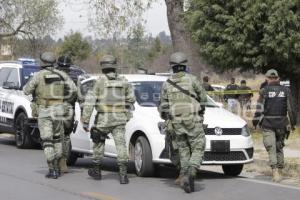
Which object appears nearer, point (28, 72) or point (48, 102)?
point (48, 102)

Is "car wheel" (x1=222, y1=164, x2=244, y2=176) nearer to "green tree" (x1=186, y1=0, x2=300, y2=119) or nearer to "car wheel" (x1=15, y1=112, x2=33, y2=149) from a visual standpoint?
"car wheel" (x1=15, y1=112, x2=33, y2=149)

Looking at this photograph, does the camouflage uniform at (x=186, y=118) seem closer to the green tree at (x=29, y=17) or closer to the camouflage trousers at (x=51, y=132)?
the camouflage trousers at (x=51, y=132)

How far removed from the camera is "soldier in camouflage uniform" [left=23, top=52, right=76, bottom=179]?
10.6m

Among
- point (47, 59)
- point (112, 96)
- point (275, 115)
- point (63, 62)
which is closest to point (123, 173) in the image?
point (112, 96)

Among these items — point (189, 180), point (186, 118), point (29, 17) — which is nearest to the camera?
point (189, 180)

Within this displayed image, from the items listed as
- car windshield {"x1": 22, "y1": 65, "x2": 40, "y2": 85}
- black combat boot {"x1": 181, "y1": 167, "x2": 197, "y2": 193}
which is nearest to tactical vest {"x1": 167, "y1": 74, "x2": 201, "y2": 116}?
black combat boot {"x1": 181, "y1": 167, "x2": 197, "y2": 193}

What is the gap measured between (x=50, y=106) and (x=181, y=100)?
7.69ft

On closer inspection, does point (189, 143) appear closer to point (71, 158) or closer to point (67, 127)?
point (67, 127)

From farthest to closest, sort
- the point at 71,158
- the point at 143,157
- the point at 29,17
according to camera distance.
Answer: the point at 29,17, the point at 71,158, the point at 143,157

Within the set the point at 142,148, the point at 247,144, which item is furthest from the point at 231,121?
the point at 142,148

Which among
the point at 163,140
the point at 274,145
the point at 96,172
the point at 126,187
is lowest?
the point at 126,187

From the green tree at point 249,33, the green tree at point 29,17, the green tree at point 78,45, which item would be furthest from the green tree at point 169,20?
the green tree at point 78,45

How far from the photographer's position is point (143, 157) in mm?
10422

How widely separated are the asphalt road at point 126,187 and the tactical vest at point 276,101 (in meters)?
1.10
